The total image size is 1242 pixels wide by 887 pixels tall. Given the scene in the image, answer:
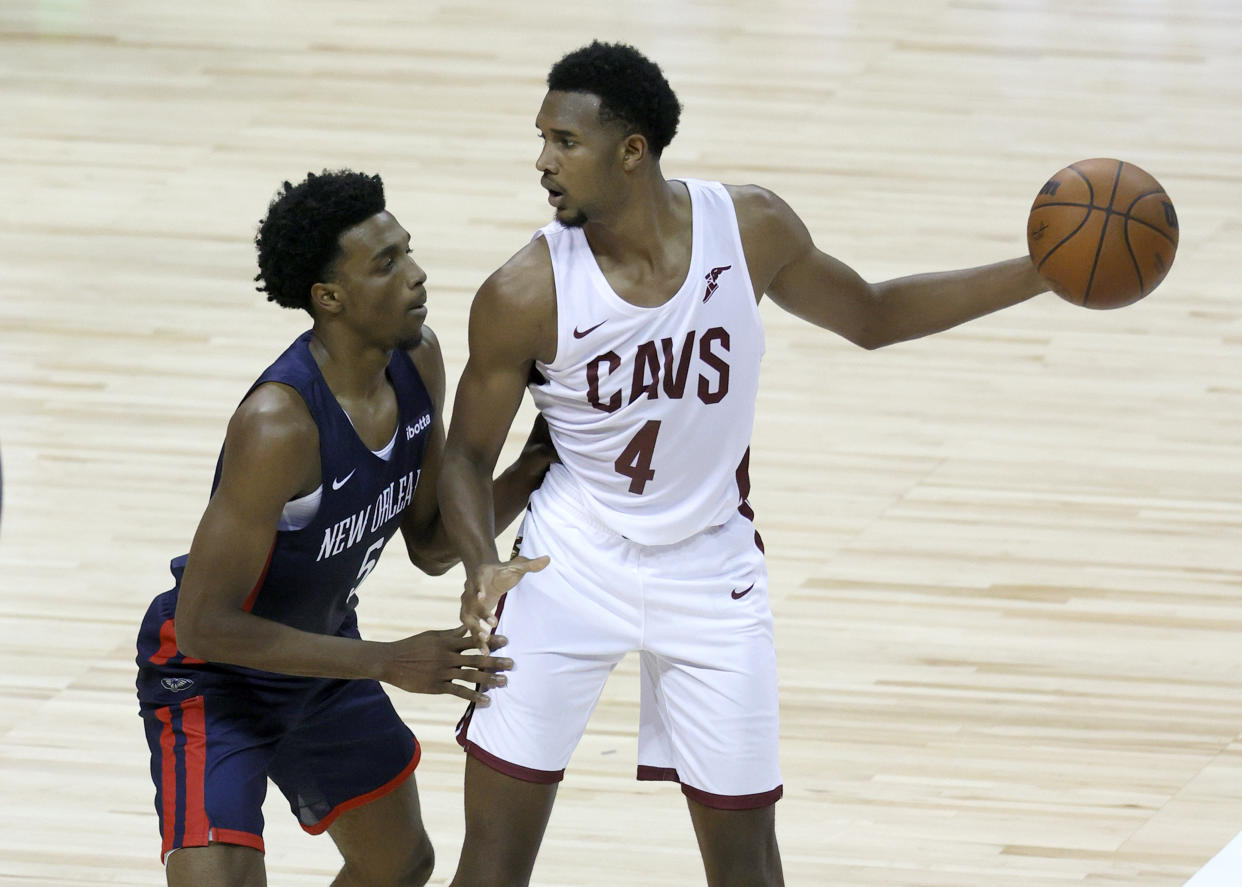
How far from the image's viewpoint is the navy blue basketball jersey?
327 centimetres

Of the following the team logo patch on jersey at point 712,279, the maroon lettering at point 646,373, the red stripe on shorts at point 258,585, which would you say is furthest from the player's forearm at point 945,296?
the red stripe on shorts at point 258,585

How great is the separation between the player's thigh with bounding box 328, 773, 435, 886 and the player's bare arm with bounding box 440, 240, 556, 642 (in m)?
0.46

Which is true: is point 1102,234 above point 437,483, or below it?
above

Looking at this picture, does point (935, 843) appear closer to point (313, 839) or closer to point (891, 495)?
point (313, 839)

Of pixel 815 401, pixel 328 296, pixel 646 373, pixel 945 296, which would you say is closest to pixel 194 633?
pixel 328 296

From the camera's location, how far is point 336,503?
130 inches

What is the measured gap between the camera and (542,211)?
27.8 feet

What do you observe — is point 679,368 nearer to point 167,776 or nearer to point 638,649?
point 638,649

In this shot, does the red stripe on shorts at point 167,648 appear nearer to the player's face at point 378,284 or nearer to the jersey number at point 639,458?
the player's face at point 378,284

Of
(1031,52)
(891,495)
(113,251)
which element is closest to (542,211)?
(113,251)

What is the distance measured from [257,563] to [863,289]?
3.96 feet

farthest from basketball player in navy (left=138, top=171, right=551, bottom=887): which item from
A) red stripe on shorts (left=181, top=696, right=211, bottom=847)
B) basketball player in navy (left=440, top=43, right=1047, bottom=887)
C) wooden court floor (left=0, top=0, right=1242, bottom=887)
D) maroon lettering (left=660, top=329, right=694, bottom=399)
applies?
wooden court floor (left=0, top=0, right=1242, bottom=887)

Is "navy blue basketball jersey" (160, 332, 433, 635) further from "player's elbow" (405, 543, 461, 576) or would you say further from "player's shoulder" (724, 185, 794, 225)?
"player's shoulder" (724, 185, 794, 225)

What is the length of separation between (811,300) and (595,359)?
1.59 ft
